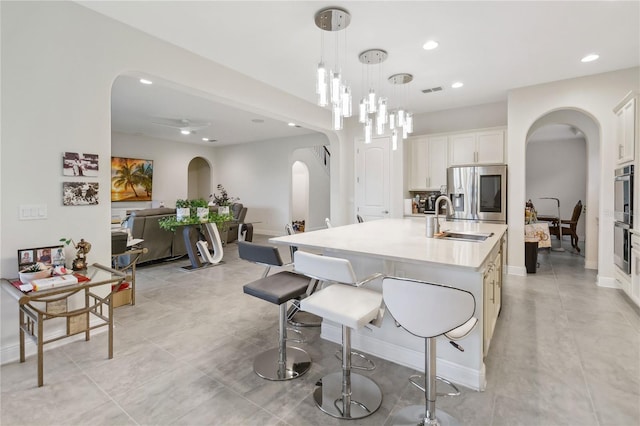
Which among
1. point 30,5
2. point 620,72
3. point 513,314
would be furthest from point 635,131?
point 30,5

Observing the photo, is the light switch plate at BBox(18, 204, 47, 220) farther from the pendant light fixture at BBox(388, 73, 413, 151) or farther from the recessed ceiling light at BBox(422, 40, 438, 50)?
the recessed ceiling light at BBox(422, 40, 438, 50)

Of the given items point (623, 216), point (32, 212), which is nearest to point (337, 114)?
point (32, 212)

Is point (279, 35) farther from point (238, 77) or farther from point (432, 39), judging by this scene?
point (432, 39)

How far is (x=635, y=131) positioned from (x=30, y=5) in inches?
224

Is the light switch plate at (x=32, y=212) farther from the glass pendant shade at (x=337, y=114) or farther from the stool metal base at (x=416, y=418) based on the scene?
the stool metal base at (x=416, y=418)

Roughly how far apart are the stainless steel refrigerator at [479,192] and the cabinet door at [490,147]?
0.60ft

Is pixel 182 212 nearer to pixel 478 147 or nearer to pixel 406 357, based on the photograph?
pixel 406 357

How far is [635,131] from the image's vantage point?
322 centimetres

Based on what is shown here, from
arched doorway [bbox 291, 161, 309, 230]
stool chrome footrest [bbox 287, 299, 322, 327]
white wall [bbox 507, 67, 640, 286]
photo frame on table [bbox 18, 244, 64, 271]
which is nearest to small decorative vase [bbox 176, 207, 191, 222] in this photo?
photo frame on table [bbox 18, 244, 64, 271]

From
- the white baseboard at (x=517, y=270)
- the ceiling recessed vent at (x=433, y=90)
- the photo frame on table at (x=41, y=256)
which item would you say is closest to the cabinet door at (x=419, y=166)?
the ceiling recessed vent at (x=433, y=90)

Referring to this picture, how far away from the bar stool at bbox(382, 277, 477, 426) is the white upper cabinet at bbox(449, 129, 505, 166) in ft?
14.3

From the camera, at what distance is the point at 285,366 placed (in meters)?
2.14

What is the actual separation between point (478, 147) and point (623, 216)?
2.09m

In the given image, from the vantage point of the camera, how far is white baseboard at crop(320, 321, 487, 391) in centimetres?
195
